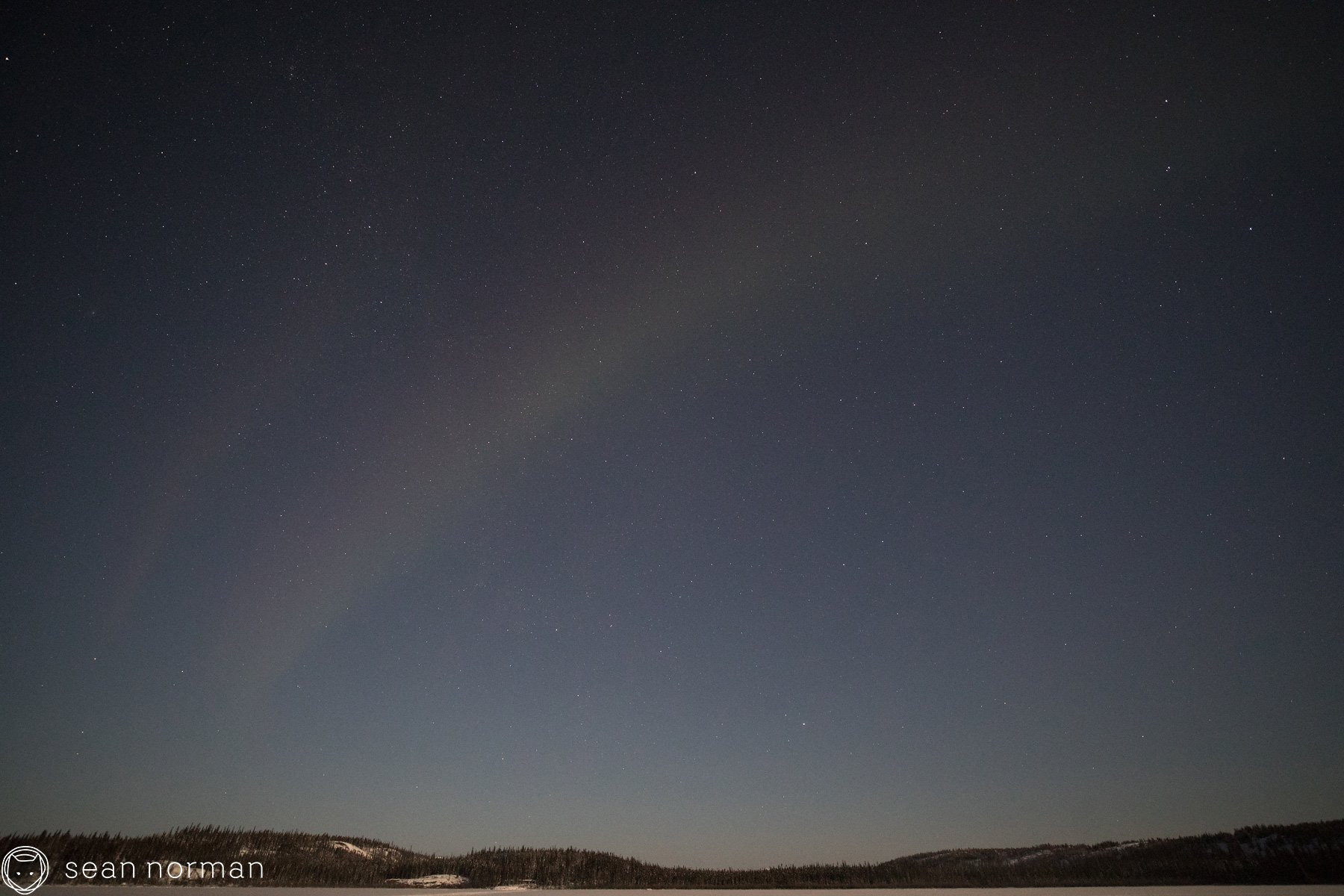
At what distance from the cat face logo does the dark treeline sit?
1.02 meters

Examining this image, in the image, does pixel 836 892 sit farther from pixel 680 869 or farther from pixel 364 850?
pixel 364 850

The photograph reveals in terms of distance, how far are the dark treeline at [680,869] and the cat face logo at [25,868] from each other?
1.02m

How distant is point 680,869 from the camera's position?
50.5 metres

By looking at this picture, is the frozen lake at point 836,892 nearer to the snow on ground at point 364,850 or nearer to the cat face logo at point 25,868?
the cat face logo at point 25,868

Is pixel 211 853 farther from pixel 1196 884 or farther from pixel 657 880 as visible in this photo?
pixel 1196 884

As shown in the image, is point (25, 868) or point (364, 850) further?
point (364, 850)

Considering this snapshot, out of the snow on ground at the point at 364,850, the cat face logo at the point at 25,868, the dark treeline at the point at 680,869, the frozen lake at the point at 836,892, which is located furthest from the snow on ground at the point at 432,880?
the cat face logo at the point at 25,868

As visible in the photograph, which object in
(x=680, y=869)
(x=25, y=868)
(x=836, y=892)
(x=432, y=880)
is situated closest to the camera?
(x=25, y=868)

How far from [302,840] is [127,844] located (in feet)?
51.8

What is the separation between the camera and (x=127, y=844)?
1463 inches

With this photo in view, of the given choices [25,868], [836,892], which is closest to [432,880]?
[25,868]

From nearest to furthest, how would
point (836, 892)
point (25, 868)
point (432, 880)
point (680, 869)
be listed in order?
point (25, 868)
point (836, 892)
point (432, 880)
point (680, 869)

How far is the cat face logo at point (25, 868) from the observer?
2605cm

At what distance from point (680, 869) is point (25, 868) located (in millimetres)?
38774
